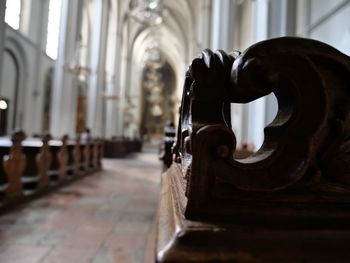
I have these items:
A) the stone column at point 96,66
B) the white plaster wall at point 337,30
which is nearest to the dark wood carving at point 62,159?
the white plaster wall at point 337,30

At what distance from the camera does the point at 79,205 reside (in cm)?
377

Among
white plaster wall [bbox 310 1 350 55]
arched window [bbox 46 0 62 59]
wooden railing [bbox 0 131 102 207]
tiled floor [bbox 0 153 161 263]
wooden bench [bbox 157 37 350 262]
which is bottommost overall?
tiled floor [bbox 0 153 161 263]

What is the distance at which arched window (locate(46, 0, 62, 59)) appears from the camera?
1130 cm

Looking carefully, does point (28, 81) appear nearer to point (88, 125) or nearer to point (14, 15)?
point (14, 15)

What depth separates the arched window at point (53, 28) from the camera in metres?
11.3

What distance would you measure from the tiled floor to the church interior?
0.03ft

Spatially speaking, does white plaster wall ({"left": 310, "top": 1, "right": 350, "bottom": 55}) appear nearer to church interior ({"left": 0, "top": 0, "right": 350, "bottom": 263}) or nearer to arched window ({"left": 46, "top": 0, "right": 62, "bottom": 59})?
church interior ({"left": 0, "top": 0, "right": 350, "bottom": 263})

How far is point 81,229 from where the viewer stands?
9.08 feet

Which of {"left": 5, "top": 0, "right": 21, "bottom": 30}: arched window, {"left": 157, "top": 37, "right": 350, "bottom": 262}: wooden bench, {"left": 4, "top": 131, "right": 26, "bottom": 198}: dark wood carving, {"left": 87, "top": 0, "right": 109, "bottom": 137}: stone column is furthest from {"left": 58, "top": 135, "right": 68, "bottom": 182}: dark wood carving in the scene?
{"left": 87, "top": 0, "right": 109, "bottom": 137}: stone column

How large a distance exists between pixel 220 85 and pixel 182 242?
1.00 ft

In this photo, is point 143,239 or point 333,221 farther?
point 143,239

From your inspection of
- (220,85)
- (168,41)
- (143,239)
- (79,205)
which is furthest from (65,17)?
(168,41)

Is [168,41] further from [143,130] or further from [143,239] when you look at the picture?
[143,239]

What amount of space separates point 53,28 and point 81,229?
11.4m
